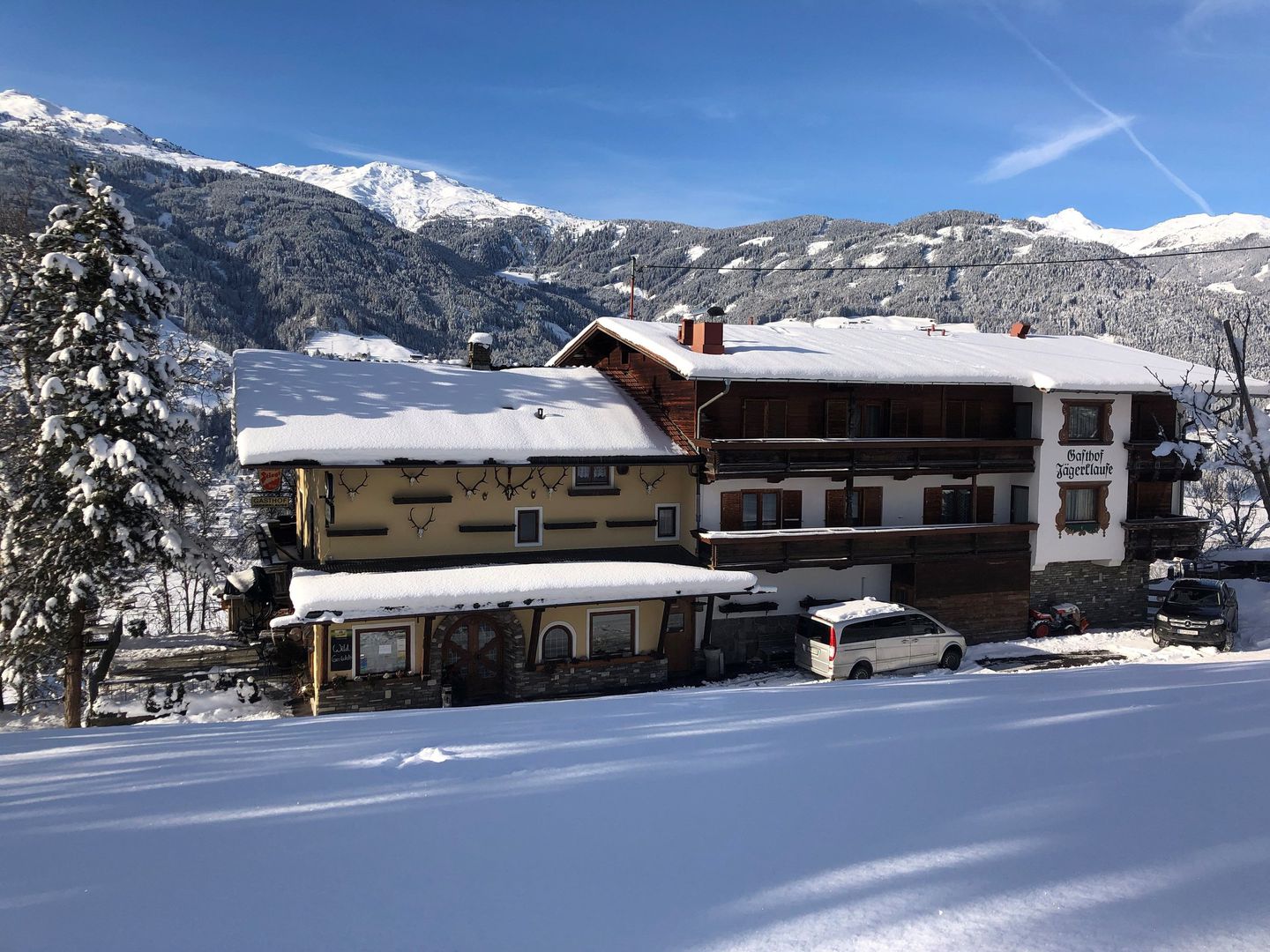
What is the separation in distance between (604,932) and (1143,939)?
253 cm

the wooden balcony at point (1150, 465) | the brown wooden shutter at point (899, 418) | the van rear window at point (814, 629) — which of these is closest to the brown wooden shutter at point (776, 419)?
the brown wooden shutter at point (899, 418)

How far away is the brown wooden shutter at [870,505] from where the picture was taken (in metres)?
Result: 23.2

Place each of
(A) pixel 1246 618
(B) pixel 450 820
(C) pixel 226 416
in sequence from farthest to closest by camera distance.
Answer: (C) pixel 226 416, (A) pixel 1246 618, (B) pixel 450 820

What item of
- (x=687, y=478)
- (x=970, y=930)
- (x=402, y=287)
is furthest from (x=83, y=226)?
(x=402, y=287)

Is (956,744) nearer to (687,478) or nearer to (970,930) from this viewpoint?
(970,930)

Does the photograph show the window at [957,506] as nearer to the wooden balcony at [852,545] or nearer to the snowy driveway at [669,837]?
the wooden balcony at [852,545]

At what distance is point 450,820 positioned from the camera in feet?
17.3

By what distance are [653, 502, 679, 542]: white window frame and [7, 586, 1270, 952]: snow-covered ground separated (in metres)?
14.3

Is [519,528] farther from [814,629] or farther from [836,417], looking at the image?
[836,417]

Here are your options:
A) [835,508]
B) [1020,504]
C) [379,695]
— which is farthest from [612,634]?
[1020,504]

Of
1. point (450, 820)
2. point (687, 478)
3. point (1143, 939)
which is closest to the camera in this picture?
point (1143, 939)

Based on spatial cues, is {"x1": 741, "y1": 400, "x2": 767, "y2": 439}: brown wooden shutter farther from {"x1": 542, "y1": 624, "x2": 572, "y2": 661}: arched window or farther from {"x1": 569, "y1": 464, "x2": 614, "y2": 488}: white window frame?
{"x1": 542, "y1": 624, "x2": 572, "y2": 661}: arched window

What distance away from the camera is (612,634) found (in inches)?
806

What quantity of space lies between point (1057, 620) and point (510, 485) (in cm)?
1801
